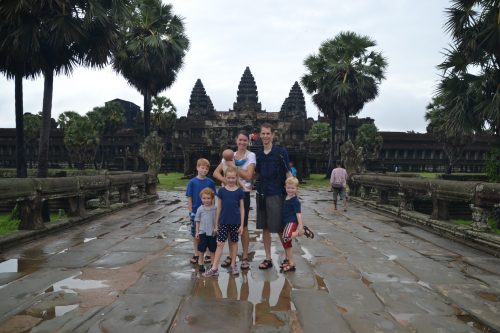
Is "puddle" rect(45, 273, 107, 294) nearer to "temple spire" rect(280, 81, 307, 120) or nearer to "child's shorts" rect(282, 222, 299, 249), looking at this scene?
"child's shorts" rect(282, 222, 299, 249)

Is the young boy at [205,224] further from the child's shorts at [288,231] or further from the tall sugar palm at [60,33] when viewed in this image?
the tall sugar palm at [60,33]

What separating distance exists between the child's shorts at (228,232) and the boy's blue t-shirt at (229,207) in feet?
0.18

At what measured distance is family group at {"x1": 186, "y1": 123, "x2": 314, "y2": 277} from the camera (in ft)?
15.3

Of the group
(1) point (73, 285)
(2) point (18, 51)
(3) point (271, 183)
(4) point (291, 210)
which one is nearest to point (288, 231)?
(4) point (291, 210)

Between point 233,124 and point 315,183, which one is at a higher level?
point 233,124

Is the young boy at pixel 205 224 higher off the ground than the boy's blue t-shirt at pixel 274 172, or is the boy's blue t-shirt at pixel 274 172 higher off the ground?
the boy's blue t-shirt at pixel 274 172

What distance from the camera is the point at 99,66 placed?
42.5ft

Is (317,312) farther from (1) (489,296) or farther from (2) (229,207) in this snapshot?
(1) (489,296)

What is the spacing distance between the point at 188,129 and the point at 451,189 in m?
62.9

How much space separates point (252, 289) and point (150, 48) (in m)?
22.9

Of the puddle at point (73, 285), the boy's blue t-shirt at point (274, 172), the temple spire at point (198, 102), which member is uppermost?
the temple spire at point (198, 102)

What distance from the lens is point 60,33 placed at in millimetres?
11031

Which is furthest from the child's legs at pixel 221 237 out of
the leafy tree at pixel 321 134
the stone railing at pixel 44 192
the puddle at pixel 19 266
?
the leafy tree at pixel 321 134

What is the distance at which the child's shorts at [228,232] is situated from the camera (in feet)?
15.2
